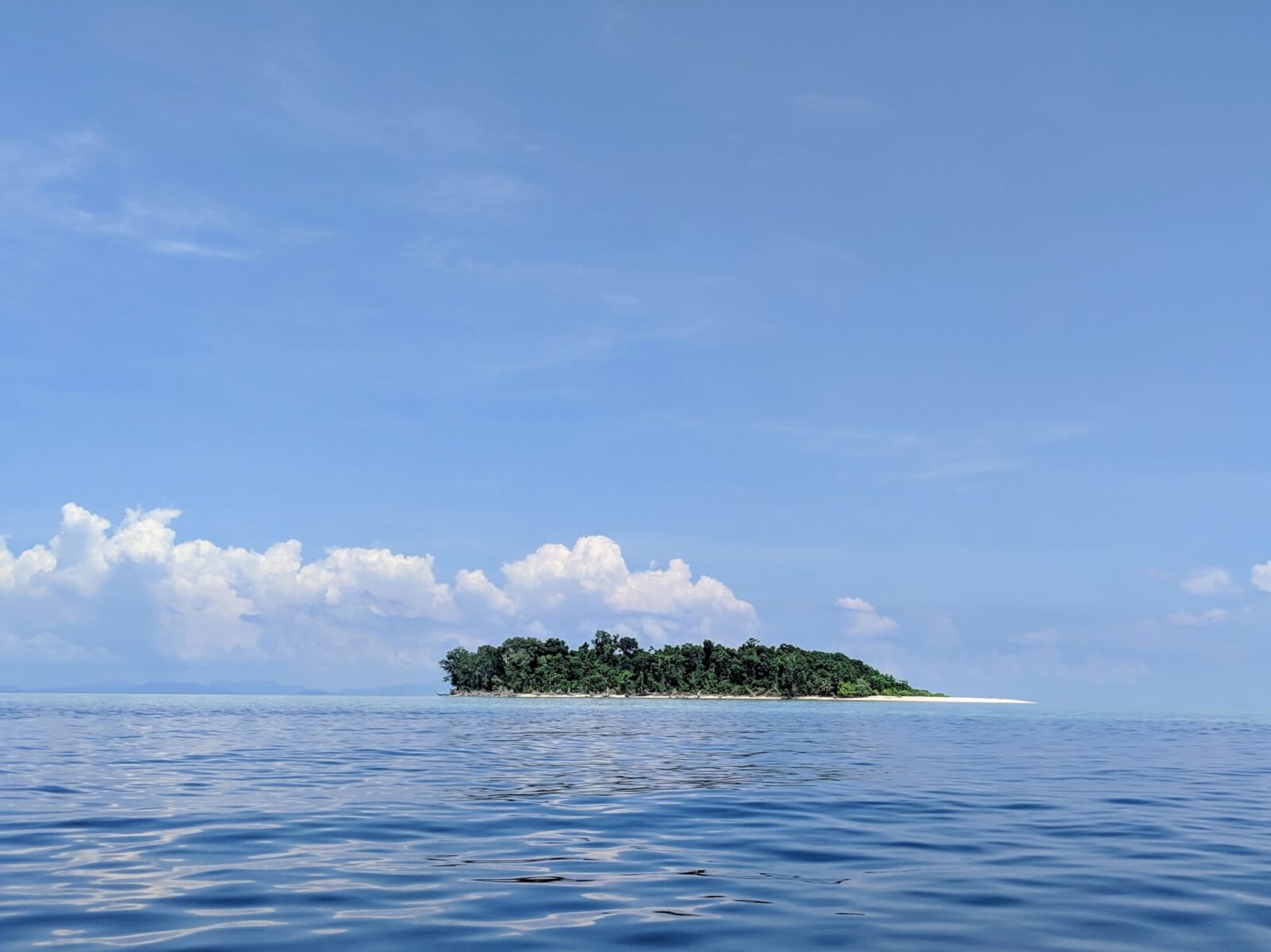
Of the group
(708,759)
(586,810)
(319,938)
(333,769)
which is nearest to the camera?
(319,938)

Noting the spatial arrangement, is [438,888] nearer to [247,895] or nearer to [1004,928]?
[247,895]

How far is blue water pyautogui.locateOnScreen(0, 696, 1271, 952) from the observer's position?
40.7ft

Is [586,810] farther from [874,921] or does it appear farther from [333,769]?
[333,769]

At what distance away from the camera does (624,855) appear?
57.3 feet

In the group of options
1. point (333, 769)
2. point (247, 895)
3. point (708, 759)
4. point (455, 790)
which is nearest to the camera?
point (247, 895)

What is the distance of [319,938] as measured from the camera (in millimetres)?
11852

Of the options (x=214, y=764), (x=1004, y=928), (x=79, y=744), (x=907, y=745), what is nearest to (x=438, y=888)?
(x=1004, y=928)

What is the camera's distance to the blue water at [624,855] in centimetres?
1240

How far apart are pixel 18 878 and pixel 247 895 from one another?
4044mm

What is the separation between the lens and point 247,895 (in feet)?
46.3

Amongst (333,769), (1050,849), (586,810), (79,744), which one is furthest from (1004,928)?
(79,744)

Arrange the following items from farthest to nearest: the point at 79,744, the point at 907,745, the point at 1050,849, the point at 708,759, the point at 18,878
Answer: the point at 907,745
the point at 79,744
the point at 708,759
the point at 1050,849
the point at 18,878

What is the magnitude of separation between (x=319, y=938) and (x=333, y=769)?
23743 mm

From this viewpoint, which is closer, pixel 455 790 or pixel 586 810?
pixel 586 810
